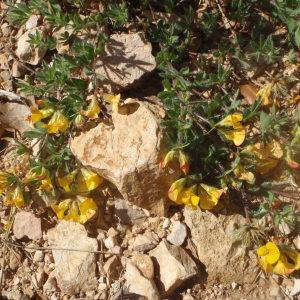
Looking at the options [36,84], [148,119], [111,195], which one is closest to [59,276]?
[111,195]

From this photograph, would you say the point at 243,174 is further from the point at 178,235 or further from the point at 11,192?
the point at 11,192

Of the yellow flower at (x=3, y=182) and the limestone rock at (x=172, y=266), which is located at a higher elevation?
the yellow flower at (x=3, y=182)

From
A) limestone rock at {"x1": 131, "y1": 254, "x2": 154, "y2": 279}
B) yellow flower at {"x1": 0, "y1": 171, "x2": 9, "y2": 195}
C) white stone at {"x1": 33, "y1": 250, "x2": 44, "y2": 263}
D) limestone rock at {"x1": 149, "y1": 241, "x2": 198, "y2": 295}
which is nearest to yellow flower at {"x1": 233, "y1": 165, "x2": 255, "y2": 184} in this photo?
limestone rock at {"x1": 149, "y1": 241, "x2": 198, "y2": 295}

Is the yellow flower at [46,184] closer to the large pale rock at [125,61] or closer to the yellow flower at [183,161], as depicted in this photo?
the large pale rock at [125,61]

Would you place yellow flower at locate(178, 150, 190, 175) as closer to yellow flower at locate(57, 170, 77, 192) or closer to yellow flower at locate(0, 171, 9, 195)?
yellow flower at locate(57, 170, 77, 192)

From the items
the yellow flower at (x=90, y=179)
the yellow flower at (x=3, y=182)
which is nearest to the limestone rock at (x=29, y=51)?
the yellow flower at (x=3, y=182)

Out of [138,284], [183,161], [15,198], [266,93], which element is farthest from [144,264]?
[266,93]
